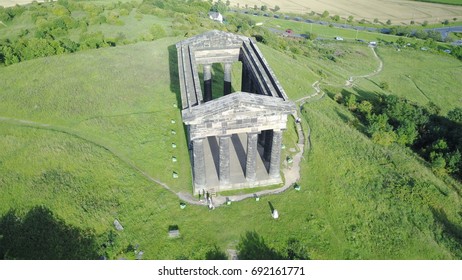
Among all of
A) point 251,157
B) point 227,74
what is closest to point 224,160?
point 251,157

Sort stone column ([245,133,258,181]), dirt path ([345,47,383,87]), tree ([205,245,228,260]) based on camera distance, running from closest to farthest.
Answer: tree ([205,245,228,260]) → stone column ([245,133,258,181]) → dirt path ([345,47,383,87])

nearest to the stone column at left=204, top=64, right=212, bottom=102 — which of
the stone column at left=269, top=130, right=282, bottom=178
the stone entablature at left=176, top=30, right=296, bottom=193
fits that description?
the stone entablature at left=176, top=30, right=296, bottom=193

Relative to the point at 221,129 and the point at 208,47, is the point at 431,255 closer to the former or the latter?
the point at 221,129

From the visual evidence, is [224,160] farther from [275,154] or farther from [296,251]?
[296,251]

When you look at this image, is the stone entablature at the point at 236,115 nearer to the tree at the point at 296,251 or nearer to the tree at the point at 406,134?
the tree at the point at 296,251

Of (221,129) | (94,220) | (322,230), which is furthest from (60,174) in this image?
(322,230)

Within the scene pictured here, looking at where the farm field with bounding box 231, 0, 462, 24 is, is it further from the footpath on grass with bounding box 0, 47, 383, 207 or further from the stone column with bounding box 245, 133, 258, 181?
the stone column with bounding box 245, 133, 258, 181
